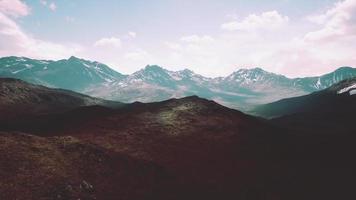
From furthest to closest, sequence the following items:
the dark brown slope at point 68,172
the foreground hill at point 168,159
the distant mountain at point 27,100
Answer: the distant mountain at point 27,100
the foreground hill at point 168,159
the dark brown slope at point 68,172

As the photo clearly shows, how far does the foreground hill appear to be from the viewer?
28970 mm

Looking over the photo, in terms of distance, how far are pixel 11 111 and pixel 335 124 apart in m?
118

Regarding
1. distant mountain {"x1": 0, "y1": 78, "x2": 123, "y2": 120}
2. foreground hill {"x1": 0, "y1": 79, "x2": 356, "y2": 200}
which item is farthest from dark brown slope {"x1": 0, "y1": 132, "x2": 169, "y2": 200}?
distant mountain {"x1": 0, "y1": 78, "x2": 123, "y2": 120}

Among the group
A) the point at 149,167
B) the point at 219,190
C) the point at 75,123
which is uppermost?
the point at 75,123

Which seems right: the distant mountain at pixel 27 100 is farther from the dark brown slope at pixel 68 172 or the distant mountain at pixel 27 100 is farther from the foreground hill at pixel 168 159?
the dark brown slope at pixel 68 172

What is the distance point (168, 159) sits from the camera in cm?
4388

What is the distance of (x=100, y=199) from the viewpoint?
27.4 m

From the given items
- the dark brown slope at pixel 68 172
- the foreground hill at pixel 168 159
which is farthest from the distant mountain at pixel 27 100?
the dark brown slope at pixel 68 172

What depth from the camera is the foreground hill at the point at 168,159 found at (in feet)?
95.0

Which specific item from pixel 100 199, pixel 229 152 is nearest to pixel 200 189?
pixel 100 199

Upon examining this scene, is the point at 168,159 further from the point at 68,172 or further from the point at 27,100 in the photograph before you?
the point at 27,100

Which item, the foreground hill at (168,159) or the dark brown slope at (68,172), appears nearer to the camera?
the dark brown slope at (68,172)

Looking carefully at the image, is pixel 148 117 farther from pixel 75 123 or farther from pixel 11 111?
pixel 11 111

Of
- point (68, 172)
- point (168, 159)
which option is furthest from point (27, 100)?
point (68, 172)
